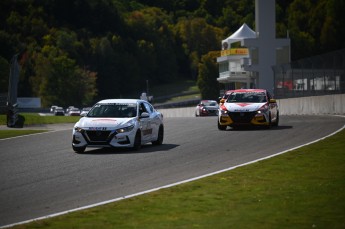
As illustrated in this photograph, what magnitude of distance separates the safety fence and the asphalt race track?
1357 cm

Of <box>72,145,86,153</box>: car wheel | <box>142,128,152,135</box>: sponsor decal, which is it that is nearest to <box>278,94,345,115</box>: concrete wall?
<box>142,128,152,135</box>: sponsor decal

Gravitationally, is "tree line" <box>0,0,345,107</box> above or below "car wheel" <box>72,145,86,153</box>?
above

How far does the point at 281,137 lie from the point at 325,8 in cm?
14685

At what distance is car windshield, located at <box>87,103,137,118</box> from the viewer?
866 inches

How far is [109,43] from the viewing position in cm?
16512

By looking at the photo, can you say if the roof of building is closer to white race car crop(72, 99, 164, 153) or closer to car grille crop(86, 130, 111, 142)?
white race car crop(72, 99, 164, 153)

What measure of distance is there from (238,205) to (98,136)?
10.1 metres

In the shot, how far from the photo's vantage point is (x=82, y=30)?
172 m

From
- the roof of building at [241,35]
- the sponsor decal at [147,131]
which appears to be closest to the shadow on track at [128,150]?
Answer: the sponsor decal at [147,131]

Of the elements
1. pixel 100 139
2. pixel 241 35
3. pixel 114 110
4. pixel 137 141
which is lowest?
pixel 137 141

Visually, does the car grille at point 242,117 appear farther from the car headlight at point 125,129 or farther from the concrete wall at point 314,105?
the concrete wall at point 314,105

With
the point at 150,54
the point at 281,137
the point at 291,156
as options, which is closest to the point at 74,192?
the point at 291,156

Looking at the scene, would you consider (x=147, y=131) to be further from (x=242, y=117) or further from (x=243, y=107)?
(x=243, y=107)

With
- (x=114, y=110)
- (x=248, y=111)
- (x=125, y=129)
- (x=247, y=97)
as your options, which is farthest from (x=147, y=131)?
(x=247, y=97)
